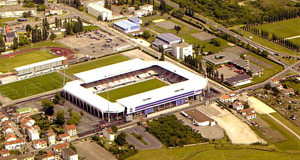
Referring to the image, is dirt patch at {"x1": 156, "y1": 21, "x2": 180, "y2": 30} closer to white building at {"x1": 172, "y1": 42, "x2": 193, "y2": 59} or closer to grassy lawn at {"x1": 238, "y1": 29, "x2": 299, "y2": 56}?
grassy lawn at {"x1": 238, "y1": 29, "x2": 299, "y2": 56}

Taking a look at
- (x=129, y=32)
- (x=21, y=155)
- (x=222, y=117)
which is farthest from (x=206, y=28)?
(x=21, y=155)

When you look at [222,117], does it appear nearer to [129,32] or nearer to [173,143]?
[173,143]

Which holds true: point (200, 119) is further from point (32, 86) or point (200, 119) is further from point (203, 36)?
point (203, 36)

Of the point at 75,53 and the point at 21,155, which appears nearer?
the point at 21,155

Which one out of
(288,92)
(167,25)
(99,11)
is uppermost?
(99,11)

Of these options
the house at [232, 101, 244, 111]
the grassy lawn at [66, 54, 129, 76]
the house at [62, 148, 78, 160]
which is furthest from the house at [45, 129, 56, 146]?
the house at [232, 101, 244, 111]

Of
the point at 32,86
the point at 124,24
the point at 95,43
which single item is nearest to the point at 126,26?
the point at 124,24
